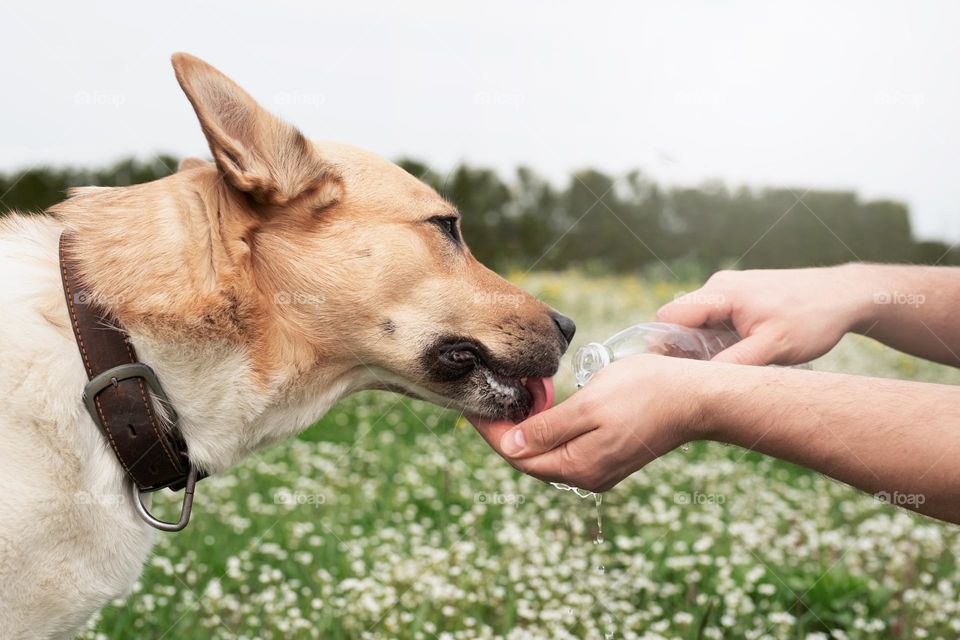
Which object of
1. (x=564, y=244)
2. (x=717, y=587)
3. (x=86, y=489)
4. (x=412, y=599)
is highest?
(x=86, y=489)

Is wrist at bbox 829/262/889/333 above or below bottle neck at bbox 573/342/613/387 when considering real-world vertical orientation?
above

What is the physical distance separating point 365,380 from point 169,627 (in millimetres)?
1500

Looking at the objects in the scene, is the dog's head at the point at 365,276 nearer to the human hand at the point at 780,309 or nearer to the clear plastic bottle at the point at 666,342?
the clear plastic bottle at the point at 666,342

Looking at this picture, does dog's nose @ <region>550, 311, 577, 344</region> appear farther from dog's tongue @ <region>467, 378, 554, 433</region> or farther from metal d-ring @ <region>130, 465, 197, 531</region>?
metal d-ring @ <region>130, 465, 197, 531</region>

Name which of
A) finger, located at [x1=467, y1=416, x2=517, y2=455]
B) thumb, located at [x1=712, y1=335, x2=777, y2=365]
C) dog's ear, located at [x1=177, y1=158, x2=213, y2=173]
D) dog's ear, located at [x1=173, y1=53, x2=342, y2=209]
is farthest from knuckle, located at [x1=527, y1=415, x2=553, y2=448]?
dog's ear, located at [x1=177, y1=158, x2=213, y2=173]

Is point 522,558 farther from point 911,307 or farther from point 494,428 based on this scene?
point 911,307

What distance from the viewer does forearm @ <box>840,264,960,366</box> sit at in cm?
338

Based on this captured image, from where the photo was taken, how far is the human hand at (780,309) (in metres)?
3.18

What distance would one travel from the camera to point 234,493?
17.5ft

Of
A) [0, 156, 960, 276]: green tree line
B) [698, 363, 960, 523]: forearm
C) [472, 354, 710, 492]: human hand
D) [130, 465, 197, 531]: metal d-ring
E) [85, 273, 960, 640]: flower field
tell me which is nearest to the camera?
[698, 363, 960, 523]: forearm

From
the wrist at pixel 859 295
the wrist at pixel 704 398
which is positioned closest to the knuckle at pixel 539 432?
the wrist at pixel 704 398

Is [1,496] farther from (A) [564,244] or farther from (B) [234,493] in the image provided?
(A) [564,244]

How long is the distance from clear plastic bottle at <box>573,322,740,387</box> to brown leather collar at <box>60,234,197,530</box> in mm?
1561

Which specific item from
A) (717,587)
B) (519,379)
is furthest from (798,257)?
(519,379)
